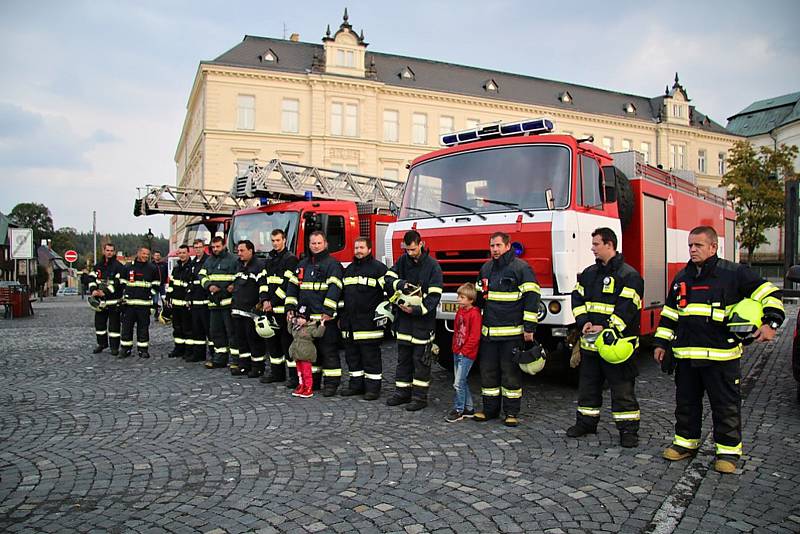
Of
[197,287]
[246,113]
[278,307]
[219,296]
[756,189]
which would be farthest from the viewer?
[246,113]

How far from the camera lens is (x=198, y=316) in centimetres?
998

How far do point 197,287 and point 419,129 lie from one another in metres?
35.9

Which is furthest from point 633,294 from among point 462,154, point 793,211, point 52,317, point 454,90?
point 454,90

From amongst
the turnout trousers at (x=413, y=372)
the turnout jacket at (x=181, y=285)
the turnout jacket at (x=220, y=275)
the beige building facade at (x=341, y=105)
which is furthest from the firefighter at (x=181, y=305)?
the beige building facade at (x=341, y=105)

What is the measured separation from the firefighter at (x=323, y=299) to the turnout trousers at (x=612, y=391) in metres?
3.04

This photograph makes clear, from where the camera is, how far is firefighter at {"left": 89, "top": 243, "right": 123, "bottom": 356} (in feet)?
34.5

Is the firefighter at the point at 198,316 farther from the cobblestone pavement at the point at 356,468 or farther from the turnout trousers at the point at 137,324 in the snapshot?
the cobblestone pavement at the point at 356,468

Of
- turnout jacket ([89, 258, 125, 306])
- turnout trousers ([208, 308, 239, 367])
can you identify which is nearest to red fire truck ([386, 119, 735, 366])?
turnout trousers ([208, 308, 239, 367])

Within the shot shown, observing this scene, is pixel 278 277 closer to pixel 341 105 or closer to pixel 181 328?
pixel 181 328

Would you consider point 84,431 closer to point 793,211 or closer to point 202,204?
point 793,211

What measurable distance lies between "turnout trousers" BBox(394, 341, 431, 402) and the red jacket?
509mm

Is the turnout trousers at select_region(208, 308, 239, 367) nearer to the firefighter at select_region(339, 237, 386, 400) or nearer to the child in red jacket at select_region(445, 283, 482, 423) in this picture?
the firefighter at select_region(339, 237, 386, 400)

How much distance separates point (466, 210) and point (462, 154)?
84cm

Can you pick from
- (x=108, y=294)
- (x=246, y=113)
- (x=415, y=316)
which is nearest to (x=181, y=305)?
(x=108, y=294)
